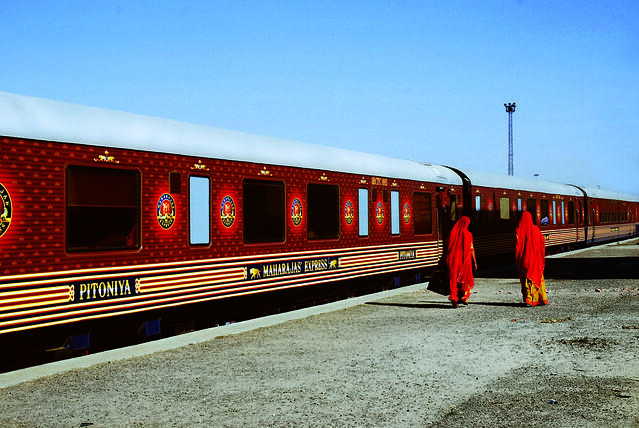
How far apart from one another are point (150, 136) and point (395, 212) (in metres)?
7.53

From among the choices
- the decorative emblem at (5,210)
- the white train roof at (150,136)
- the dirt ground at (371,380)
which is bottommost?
the dirt ground at (371,380)

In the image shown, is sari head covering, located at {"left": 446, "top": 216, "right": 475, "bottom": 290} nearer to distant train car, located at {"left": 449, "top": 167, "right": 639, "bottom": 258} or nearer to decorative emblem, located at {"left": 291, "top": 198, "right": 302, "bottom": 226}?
decorative emblem, located at {"left": 291, "top": 198, "right": 302, "bottom": 226}

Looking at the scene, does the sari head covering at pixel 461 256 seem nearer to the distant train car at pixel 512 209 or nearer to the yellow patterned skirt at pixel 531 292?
the yellow patterned skirt at pixel 531 292

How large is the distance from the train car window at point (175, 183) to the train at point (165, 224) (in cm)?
3

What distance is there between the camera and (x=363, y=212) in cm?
1465

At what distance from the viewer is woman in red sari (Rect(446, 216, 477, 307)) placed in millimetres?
12398

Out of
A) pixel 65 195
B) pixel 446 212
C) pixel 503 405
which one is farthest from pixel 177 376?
pixel 446 212

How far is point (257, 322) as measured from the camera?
35.4 feet

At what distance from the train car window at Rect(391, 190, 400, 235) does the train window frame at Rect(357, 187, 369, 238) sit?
1201 mm

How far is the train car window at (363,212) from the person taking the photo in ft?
47.6

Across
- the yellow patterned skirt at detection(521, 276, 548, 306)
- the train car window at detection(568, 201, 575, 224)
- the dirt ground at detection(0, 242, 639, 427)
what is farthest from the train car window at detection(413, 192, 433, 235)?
the train car window at detection(568, 201, 575, 224)

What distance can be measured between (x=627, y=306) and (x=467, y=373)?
6071 millimetres

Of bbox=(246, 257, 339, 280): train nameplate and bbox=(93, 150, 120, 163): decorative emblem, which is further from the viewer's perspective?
bbox=(246, 257, 339, 280): train nameplate

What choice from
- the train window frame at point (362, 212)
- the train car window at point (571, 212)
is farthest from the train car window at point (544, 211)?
the train window frame at point (362, 212)
